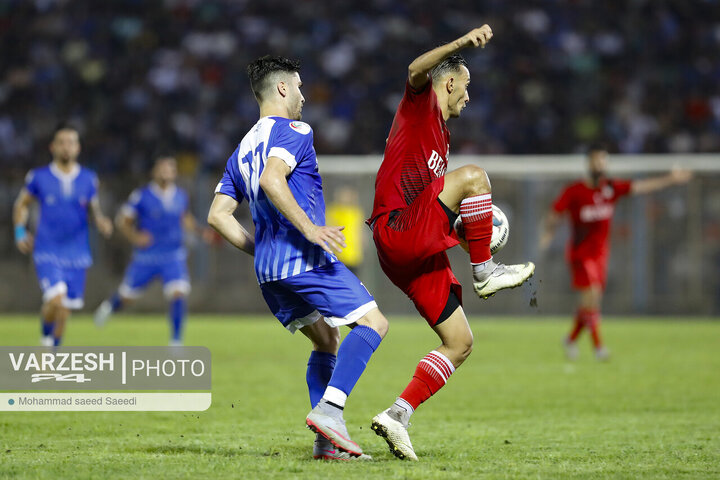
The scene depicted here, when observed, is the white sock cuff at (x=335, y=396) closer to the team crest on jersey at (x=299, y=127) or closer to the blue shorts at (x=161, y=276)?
the team crest on jersey at (x=299, y=127)

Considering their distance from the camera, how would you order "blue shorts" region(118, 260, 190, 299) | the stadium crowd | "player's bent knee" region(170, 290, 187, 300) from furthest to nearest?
the stadium crowd, "blue shorts" region(118, 260, 190, 299), "player's bent knee" region(170, 290, 187, 300)

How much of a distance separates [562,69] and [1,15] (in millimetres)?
12853

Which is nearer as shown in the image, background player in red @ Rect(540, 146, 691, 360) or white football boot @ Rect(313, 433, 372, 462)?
white football boot @ Rect(313, 433, 372, 462)

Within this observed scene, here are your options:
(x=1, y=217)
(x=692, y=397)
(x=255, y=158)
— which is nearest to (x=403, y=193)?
(x=255, y=158)

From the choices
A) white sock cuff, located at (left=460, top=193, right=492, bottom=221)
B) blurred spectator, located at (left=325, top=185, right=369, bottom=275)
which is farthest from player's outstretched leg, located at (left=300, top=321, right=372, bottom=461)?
blurred spectator, located at (left=325, top=185, right=369, bottom=275)

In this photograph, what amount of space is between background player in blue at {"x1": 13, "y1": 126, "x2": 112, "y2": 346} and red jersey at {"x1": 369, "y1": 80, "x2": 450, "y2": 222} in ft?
17.5

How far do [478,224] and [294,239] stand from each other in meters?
0.98

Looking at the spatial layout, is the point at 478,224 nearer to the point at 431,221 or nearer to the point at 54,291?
the point at 431,221

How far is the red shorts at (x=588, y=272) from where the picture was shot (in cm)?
1233

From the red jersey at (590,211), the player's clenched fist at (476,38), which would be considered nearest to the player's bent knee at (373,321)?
the player's clenched fist at (476,38)

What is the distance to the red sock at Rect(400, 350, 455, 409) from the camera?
5484mm

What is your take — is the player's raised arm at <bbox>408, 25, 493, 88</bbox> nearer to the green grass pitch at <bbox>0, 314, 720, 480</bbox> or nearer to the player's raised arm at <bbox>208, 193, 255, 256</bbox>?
the player's raised arm at <bbox>208, 193, 255, 256</bbox>

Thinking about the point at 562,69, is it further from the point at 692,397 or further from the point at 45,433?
the point at 45,433

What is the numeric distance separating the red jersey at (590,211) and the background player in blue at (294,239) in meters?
7.54
